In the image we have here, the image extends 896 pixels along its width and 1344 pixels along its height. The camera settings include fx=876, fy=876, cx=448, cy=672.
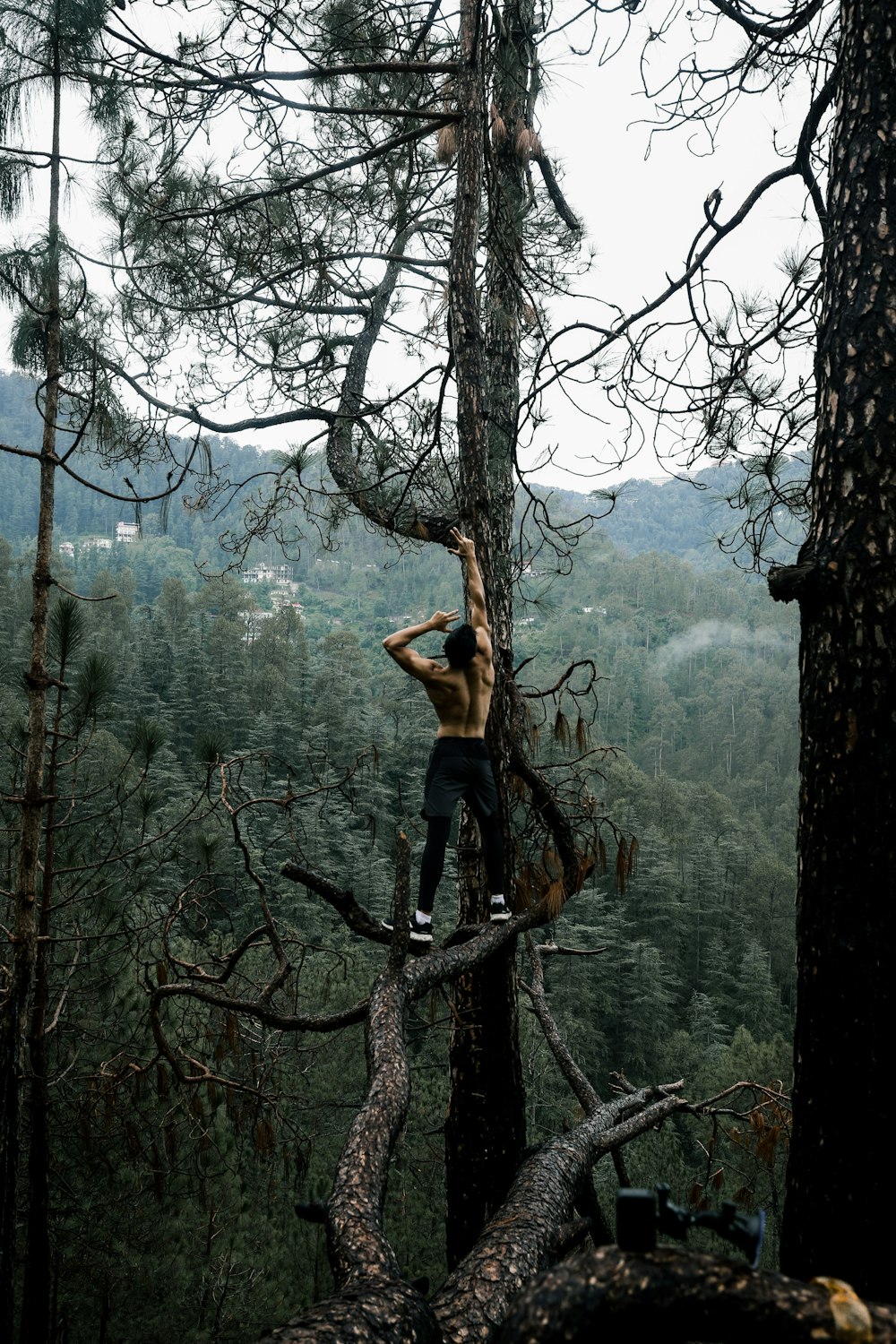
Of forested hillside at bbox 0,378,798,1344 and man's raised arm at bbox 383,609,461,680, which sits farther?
forested hillside at bbox 0,378,798,1344

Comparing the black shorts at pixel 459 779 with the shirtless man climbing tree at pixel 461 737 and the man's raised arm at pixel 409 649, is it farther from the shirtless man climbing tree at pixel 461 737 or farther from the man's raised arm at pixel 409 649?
the man's raised arm at pixel 409 649

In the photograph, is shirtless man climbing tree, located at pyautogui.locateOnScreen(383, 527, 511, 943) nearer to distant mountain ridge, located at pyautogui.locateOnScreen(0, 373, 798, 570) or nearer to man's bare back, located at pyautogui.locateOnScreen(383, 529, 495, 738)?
man's bare back, located at pyautogui.locateOnScreen(383, 529, 495, 738)

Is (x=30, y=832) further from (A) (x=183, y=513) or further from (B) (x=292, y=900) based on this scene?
(A) (x=183, y=513)

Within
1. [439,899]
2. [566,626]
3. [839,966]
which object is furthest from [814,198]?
[566,626]

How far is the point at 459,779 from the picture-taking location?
11.8ft

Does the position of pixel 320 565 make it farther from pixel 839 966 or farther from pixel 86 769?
pixel 839 966

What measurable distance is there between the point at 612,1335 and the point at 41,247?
207 inches

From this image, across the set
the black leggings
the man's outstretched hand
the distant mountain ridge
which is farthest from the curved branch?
the distant mountain ridge

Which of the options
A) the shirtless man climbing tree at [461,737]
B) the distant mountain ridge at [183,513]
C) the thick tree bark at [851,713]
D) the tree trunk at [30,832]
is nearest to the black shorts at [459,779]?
the shirtless man climbing tree at [461,737]

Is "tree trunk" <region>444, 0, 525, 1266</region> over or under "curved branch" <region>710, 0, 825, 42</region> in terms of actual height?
under

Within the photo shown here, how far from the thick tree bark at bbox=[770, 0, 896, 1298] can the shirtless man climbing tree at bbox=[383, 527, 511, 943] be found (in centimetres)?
136

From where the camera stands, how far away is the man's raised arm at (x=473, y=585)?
3.70 metres

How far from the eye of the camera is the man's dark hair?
11.6 feet

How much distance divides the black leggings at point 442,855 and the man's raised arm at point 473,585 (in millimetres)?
807
